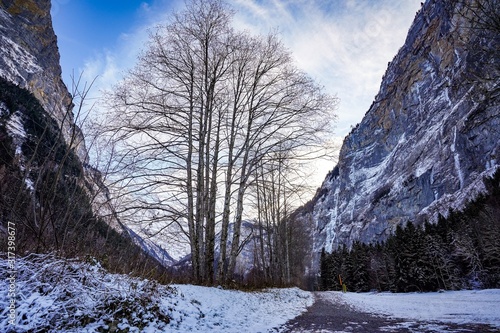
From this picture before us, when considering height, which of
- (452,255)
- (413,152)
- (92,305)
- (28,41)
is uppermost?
(28,41)

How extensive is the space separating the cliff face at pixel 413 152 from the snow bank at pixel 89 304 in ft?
21.9

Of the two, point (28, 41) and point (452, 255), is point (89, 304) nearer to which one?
point (452, 255)

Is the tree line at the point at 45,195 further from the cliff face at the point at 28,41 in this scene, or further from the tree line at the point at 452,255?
the cliff face at the point at 28,41

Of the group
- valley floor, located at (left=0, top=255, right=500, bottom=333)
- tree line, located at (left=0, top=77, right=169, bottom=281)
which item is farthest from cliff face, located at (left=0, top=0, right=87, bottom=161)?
valley floor, located at (left=0, top=255, right=500, bottom=333)

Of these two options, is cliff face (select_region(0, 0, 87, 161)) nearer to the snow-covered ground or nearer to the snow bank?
the snow bank

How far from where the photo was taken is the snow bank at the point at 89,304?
2648 mm

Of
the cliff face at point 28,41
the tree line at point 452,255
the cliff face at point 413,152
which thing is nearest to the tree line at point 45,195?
the cliff face at point 413,152

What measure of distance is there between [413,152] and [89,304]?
132 metres

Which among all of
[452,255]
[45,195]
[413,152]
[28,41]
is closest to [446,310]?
[45,195]

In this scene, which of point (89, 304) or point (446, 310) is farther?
point (446, 310)

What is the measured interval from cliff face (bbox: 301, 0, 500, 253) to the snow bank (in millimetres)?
6668

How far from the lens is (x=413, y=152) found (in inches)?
4461

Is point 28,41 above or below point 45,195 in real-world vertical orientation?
above

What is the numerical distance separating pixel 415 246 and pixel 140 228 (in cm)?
3813
